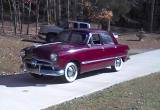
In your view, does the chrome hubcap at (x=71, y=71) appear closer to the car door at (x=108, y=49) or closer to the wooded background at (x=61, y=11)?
the car door at (x=108, y=49)

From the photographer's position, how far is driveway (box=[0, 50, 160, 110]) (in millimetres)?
10730

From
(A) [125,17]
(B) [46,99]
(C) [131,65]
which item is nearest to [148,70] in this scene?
(C) [131,65]

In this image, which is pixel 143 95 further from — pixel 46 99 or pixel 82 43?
pixel 82 43

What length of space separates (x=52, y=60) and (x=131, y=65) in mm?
6106

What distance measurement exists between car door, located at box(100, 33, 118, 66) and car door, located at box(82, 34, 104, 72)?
255mm

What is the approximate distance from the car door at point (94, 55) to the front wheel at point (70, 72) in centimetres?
40

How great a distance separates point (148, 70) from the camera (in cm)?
1716

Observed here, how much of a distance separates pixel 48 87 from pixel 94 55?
2.38 m

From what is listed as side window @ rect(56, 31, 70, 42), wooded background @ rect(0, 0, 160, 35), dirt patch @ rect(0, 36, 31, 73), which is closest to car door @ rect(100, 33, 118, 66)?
side window @ rect(56, 31, 70, 42)

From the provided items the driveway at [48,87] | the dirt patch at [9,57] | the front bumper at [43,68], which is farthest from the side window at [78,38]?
the dirt patch at [9,57]

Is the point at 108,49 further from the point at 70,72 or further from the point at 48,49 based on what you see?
the point at 48,49

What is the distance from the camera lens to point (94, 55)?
14.5m

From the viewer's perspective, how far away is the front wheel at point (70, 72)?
528 inches

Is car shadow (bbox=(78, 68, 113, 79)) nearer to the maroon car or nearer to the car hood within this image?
the maroon car
